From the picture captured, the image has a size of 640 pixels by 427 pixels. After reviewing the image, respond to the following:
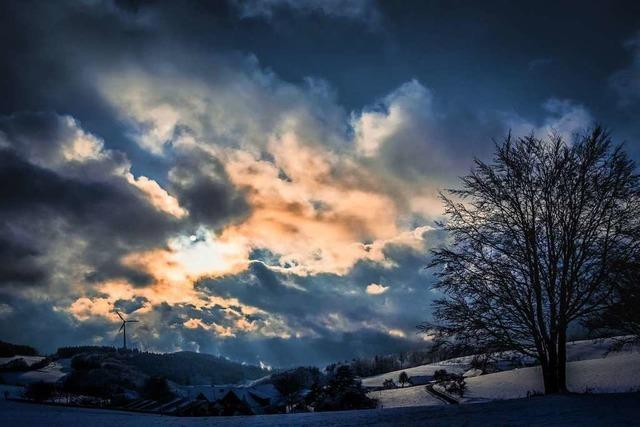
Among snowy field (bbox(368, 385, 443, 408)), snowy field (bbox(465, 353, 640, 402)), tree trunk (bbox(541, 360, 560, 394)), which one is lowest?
snowy field (bbox(368, 385, 443, 408))

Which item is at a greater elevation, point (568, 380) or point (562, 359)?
point (562, 359)

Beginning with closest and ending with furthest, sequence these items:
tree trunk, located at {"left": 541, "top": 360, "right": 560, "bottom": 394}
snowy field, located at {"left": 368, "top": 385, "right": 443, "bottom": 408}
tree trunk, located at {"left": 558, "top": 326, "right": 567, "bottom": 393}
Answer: tree trunk, located at {"left": 558, "top": 326, "right": 567, "bottom": 393} → tree trunk, located at {"left": 541, "top": 360, "right": 560, "bottom": 394} → snowy field, located at {"left": 368, "top": 385, "right": 443, "bottom": 408}

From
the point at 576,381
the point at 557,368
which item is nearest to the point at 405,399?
the point at 576,381

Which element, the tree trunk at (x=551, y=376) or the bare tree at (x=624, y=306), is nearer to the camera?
the bare tree at (x=624, y=306)

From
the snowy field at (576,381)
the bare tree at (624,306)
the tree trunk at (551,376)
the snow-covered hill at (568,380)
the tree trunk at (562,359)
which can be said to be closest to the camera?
the bare tree at (624,306)

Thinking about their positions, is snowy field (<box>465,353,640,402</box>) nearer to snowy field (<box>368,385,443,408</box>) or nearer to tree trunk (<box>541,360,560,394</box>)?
tree trunk (<box>541,360,560,394</box>)

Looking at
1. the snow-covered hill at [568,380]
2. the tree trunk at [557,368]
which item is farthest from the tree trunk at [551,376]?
the snow-covered hill at [568,380]

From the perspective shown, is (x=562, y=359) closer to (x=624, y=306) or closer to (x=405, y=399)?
(x=624, y=306)

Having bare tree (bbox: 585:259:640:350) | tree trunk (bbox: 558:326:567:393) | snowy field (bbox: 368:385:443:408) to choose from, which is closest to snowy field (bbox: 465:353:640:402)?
tree trunk (bbox: 558:326:567:393)

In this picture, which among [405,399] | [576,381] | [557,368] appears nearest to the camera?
[557,368]

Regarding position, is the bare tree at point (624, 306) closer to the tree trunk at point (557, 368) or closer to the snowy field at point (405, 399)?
the tree trunk at point (557, 368)

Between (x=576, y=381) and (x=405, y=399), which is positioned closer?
(x=576, y=381)

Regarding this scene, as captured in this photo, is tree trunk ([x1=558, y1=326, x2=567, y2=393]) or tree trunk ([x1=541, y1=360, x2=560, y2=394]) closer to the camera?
tree trunk ([x1=558, y1=326, x2=567, y2=393])

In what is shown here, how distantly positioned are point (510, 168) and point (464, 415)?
11350mm
